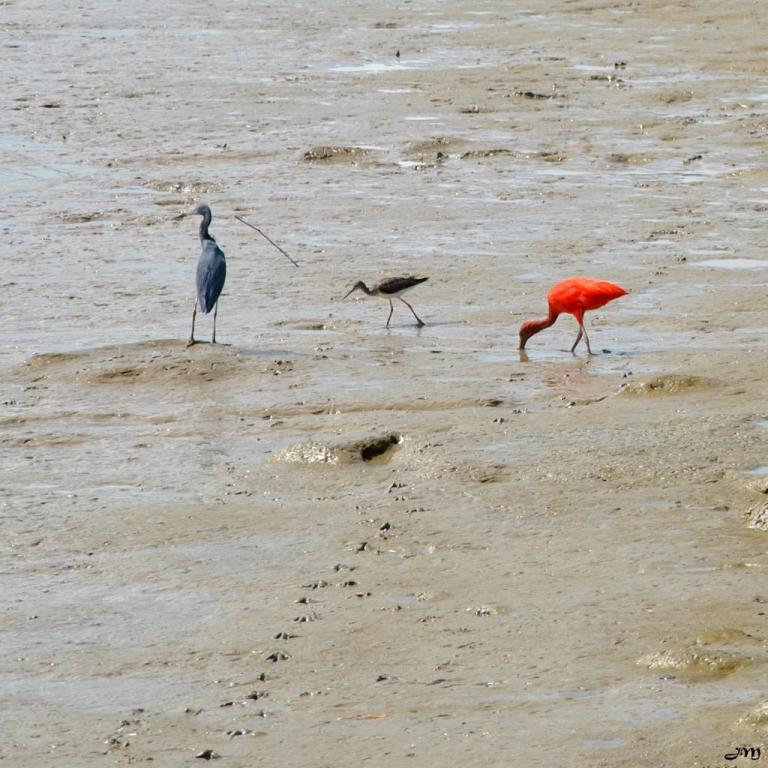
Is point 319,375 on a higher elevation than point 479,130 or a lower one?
lower

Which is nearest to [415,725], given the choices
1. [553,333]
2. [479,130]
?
[553,333]

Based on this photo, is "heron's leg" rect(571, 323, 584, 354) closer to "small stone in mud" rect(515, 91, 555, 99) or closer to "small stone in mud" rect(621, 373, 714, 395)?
"small stone in mud" rect(621, 373, 714, 395)

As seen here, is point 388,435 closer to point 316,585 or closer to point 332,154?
point 316,585

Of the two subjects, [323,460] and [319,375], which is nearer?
[323,460]

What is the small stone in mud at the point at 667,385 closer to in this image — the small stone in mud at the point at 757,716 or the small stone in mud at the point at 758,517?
the small stone in mud at the point at 758,517

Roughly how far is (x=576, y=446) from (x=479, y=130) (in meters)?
9.69

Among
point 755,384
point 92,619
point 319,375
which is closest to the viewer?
point 92,619

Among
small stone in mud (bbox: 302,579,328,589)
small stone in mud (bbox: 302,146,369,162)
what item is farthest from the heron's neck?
small stone in mud (bbox: 302,579,328,589)

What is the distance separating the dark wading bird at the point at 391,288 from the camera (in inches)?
457

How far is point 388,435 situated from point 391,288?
276cm

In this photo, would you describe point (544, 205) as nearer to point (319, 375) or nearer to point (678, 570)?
point (319, 375)

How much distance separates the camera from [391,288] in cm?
1163

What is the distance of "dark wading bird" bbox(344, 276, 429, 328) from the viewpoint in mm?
11617

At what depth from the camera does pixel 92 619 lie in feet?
22.4
